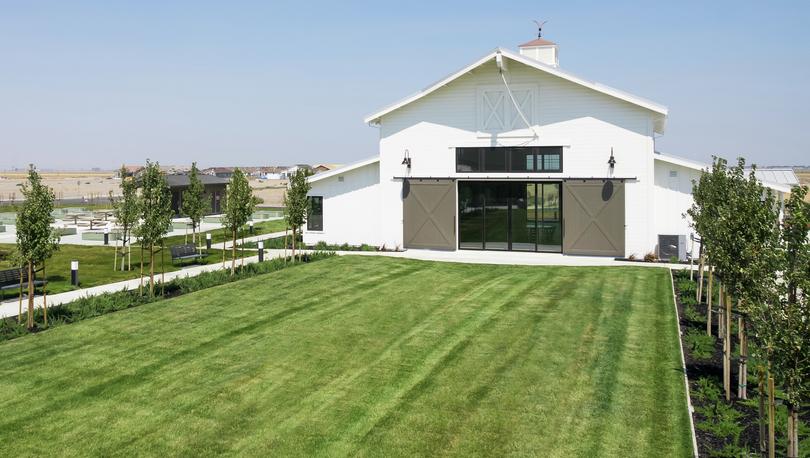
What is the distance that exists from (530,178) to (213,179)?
3246 cm

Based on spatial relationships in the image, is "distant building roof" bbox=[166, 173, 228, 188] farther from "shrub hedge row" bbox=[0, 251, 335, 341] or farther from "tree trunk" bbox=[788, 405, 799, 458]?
"tree trunk" bbox=[788, 405, 799, 458]

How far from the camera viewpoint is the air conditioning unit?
26656 millimetres

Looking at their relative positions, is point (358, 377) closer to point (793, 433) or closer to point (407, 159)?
point (793, 433)

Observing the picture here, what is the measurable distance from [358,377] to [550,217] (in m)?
17.8

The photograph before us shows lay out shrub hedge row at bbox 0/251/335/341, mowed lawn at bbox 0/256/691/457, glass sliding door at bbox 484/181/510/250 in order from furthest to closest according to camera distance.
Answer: glass sliding door at bbox 484/181/510/250
shrub hedge row at bbox 0/251/335/341
mowed lawn at bbox 0/256/691/457

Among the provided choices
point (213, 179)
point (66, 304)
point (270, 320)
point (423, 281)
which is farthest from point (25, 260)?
point (213, 179)

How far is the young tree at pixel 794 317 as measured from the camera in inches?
320

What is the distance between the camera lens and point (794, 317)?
8367 millimetres

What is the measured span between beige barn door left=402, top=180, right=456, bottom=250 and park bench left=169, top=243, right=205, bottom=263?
29.9 feet

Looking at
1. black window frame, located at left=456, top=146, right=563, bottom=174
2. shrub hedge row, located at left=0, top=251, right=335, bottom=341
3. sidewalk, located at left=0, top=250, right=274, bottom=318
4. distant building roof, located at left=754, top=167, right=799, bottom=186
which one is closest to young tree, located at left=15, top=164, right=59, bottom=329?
shrub hedge row, located at left=0, top=251, right=335, bottom=341

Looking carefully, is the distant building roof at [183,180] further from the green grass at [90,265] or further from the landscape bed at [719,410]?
the landscape bed at [719,410]

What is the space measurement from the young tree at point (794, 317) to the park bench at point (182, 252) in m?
22.2

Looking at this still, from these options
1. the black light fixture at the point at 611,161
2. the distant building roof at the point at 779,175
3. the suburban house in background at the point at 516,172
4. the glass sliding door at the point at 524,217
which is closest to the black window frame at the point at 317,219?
the suburban house in background at the point at 516,172

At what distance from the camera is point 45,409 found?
1160 centimetres
